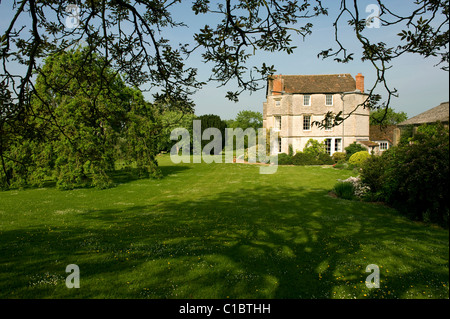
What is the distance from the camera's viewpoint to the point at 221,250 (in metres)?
6.88

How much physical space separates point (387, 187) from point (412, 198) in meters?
2.62

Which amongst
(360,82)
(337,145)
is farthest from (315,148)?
(360,82)

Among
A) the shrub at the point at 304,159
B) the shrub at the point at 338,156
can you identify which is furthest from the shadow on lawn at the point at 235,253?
the shrub at the point at 338,156

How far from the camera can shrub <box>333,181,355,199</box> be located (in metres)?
13.7

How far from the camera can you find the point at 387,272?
563cm

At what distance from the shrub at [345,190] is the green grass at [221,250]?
692 mm

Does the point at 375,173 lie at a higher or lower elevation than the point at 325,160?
higher

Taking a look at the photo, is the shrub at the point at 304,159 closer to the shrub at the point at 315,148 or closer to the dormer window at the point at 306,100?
the shrub at the point at 315,148

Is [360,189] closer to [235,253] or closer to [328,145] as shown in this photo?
[235,253]

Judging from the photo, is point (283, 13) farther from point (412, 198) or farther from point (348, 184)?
point (348, 184)

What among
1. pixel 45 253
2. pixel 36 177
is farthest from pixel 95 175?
pixel 45 253

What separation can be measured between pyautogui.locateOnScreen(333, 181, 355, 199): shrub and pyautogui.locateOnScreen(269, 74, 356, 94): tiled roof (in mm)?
24901

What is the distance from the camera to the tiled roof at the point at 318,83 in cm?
3669

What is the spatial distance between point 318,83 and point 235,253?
118 feet
